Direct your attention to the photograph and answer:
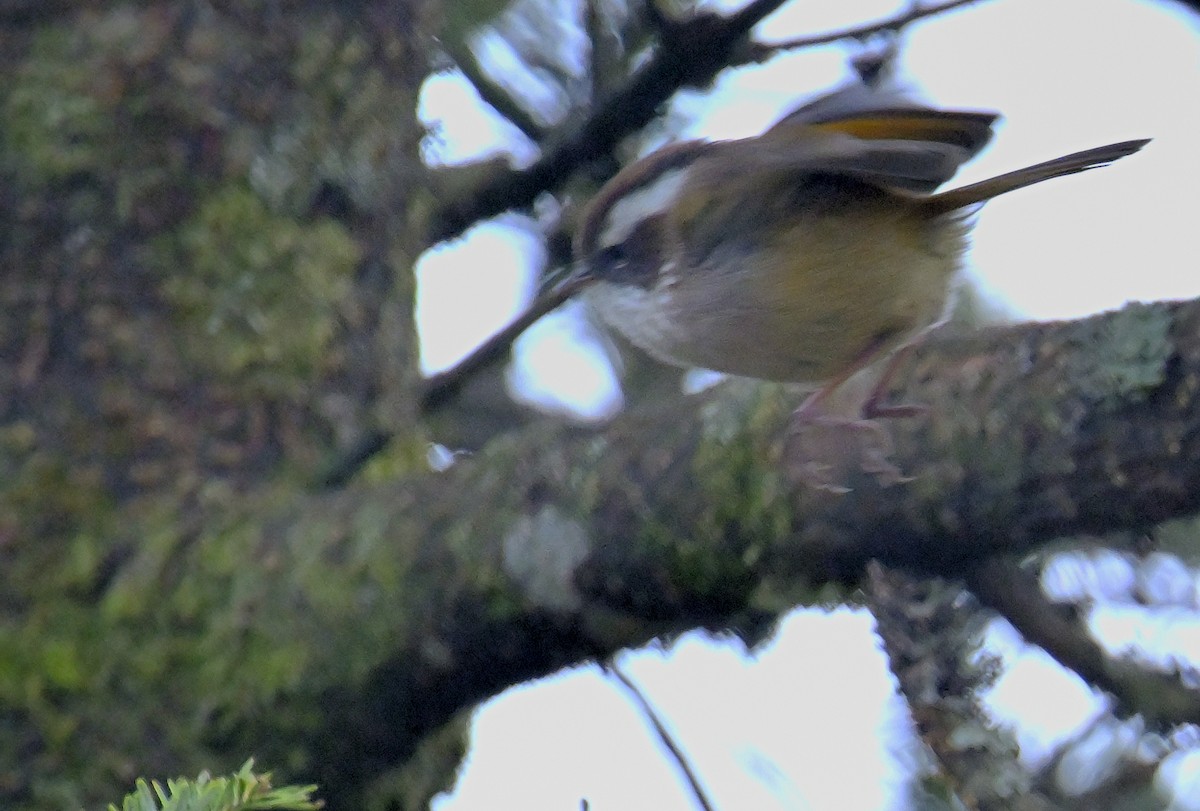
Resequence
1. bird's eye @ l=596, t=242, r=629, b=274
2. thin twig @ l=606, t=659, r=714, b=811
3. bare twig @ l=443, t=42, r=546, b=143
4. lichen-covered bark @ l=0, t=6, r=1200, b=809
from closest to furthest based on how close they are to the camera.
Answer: lichen-covered bark @ l=0, t=6, r=1200, b=809 < thin twig @ l=606, t=659, r=714, b=811 < bird's eye @ l=596, t=242, r=629, b=274 < bare twig @ l=443, t=42, r=546, b=143

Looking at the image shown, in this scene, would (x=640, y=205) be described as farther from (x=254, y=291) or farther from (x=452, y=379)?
(x=254, y=291)

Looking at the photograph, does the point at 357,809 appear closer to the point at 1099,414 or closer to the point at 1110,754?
the point at 1110,754

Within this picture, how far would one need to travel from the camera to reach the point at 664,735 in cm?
214

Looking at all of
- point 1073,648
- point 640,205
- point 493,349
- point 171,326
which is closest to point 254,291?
point 171,326

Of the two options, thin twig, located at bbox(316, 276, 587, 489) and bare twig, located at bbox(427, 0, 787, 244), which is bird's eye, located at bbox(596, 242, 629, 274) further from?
bare twig, located at bbox(427, 0, 787, 244)

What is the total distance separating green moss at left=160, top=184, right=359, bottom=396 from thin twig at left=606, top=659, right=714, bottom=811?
0.78 m

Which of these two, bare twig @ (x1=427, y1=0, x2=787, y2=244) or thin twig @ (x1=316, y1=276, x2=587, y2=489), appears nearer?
bare twig @ (x1=427, y1=0, x2=787, y2=244)

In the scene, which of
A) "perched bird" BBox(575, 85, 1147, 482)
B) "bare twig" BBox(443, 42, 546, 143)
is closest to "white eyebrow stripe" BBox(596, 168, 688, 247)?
"perched bird" BBox(575, 85, 1147, 482)

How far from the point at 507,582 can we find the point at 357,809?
1.81 ft

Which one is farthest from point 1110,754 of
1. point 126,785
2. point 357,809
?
point 126,785

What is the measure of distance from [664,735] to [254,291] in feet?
3.45

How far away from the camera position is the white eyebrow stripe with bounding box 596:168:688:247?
2234 millimetres

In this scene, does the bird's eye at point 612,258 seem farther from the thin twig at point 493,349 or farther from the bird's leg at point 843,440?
the bird's leg at point 843,440

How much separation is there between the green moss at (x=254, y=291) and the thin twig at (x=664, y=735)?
776mm
